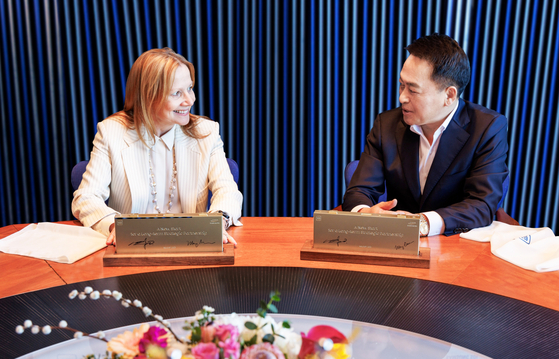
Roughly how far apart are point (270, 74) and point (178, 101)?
161cm

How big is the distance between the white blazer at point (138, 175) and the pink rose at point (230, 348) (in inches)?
47.9

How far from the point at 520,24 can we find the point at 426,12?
0.70m

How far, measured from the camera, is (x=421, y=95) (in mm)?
2072

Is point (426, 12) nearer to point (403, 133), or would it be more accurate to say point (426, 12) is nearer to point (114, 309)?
point (403, 133)

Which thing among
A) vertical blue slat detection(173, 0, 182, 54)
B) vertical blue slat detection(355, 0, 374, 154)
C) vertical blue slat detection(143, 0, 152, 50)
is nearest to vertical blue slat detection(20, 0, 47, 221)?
vertical blue slat detection(143, 0, 152, 50)

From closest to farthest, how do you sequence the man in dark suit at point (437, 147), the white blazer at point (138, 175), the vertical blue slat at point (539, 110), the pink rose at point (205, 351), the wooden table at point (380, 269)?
the pink rose at point (205, 351) → the wooden table at point (380, 269) → the white blazer at point (138, 175) → the man in dark suit at point (437, 147) → the vertical blue slat at point (539, 110)

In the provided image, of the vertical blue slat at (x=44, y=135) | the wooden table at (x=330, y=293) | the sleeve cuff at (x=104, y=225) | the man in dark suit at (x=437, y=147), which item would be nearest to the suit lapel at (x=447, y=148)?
the man in dark suit at (x=437, y=147)

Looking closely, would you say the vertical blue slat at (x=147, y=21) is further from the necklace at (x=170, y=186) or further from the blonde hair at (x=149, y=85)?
the necklace at (x=170, y=186)

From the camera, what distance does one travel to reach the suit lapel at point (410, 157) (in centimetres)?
220

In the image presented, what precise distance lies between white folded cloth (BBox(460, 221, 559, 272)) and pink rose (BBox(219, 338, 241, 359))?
116 cm

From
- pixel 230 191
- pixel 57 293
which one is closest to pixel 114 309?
pixel 57 293

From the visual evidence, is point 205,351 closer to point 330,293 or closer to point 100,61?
point 330,293

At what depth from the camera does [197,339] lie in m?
0.68

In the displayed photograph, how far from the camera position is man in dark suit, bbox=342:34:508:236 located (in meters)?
2.04
